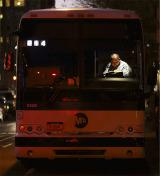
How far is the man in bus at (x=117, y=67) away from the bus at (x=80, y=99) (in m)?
0.06

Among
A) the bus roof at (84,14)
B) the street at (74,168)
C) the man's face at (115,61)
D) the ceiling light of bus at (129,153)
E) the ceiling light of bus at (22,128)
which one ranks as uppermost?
the bus roof at (84,14)

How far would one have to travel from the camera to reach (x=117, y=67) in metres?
13.2

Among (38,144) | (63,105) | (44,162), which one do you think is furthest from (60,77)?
(44,162)

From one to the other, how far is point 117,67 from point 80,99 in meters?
0.98

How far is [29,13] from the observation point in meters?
13.7

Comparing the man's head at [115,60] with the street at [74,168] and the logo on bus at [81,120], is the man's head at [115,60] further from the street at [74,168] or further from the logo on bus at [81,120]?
the street at [74,168]

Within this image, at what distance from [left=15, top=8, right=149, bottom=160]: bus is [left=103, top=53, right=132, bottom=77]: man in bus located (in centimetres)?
6

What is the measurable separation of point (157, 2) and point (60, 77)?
24.5m

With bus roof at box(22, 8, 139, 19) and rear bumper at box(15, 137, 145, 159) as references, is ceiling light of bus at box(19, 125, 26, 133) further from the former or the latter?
bus roof at box(22, 8, 139, 19)

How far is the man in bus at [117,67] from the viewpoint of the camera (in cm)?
1326

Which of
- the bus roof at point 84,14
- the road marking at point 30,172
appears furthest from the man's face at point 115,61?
the road marking at point 30,172

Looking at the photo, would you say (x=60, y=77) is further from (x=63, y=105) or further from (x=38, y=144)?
(x=38, y=144)

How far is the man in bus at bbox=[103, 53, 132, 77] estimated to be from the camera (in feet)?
43.5

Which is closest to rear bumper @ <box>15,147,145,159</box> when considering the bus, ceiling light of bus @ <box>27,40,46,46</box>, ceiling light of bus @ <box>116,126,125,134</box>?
the bus
